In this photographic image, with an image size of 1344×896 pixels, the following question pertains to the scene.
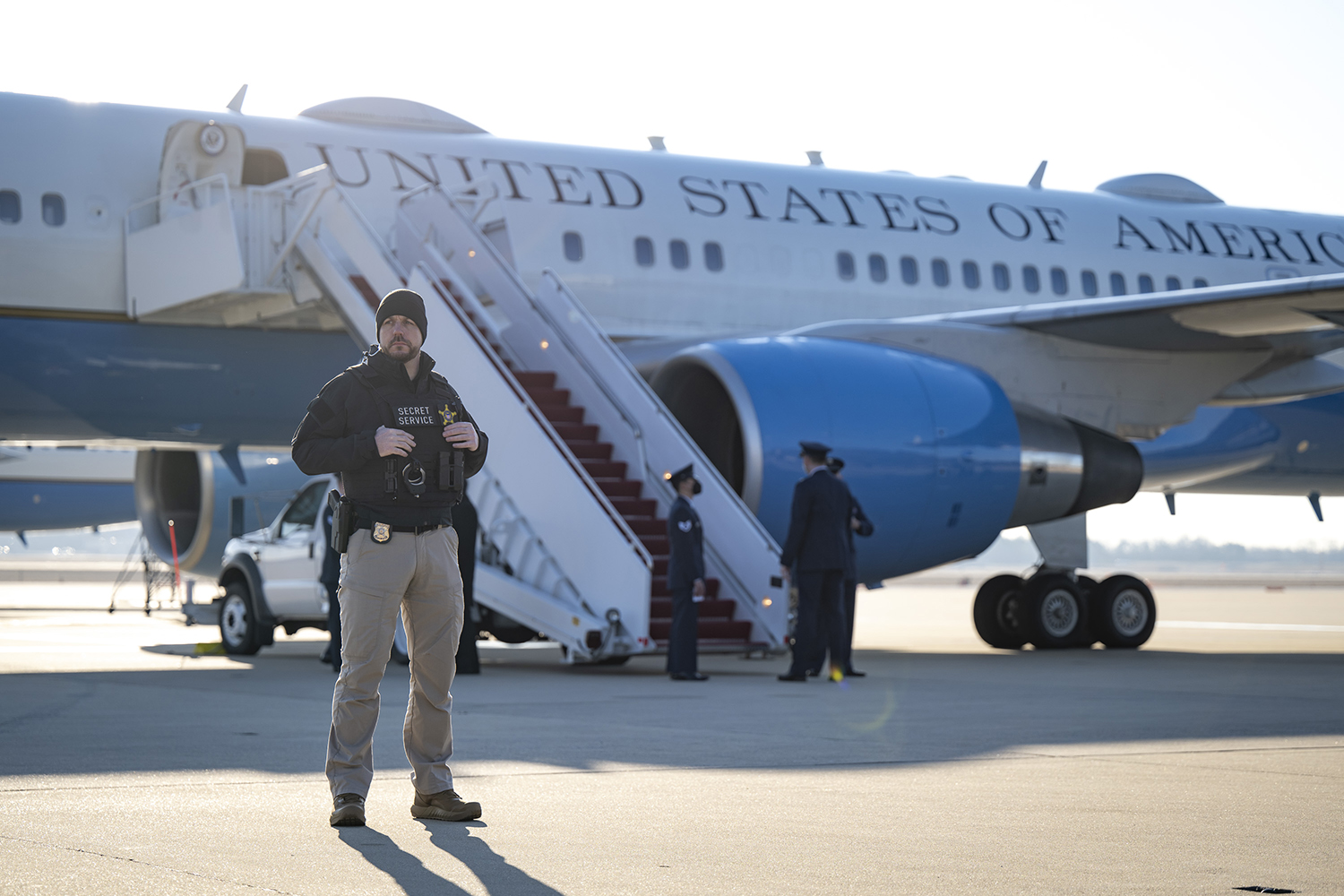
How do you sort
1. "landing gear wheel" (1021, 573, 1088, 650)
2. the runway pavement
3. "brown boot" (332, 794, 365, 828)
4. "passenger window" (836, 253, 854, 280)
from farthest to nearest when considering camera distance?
"passenger window" (836, 253, 854, 280) < "landing gear wheel" (1021, 573, 1088, 650) < "brown boot" (332, 794, 365, 828) < the runway pavement

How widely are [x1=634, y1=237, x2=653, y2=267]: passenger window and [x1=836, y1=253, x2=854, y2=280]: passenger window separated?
191 cm

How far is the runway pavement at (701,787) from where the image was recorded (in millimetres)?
3850

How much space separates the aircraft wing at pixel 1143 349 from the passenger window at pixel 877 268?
4.37 ft

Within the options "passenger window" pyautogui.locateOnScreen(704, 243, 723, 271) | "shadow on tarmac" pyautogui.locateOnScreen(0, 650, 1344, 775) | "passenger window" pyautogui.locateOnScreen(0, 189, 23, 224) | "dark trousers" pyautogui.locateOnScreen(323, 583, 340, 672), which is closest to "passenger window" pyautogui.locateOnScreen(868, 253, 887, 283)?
"passenger window" pyautogui.locateOnScreen(704, 243, 723, 271)

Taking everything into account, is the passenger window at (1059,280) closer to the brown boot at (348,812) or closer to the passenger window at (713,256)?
the passenger window at (713,256)

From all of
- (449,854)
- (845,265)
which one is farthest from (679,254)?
(449,854)

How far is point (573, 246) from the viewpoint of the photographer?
43.8 feet

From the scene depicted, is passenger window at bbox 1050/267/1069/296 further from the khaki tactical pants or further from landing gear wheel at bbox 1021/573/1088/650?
the khaki tactical pants

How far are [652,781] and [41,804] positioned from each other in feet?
6.24

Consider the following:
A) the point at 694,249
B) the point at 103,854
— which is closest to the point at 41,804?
the point at 103,854

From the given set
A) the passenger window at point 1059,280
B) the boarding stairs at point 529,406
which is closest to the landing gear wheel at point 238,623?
the boarding stairs at point 529,406

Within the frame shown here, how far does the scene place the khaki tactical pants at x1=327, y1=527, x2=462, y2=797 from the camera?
4.72m

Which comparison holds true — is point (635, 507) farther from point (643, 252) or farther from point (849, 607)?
point (643, 252)

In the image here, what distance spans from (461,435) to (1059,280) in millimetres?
11864
